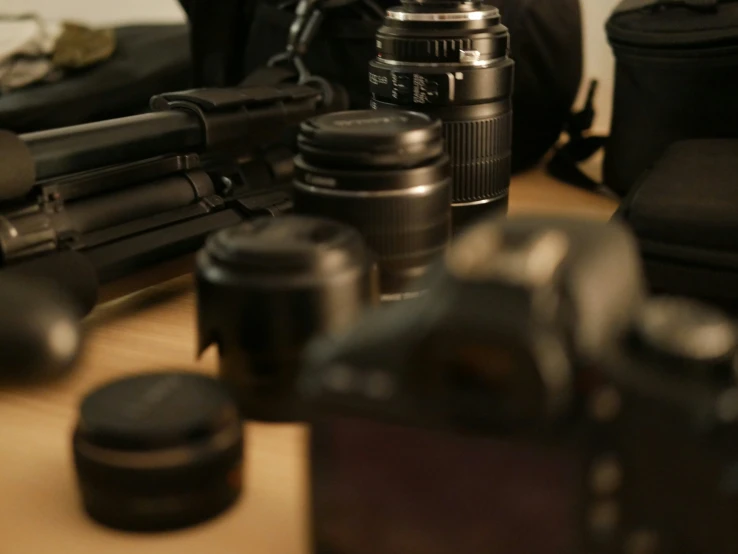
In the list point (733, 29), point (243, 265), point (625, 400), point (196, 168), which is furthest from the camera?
point (733, 29)

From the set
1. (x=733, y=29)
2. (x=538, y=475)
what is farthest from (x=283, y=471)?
(x=733, y=29)

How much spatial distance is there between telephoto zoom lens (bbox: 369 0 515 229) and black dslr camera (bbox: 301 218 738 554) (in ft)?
1.08

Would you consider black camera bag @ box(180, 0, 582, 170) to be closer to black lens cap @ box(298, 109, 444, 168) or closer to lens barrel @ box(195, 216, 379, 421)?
black lens cap @ box(298, 109, 444, 168)

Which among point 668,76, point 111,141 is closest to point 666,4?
point 668,76

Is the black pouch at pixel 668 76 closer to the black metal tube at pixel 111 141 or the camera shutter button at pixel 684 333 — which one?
the black metal tube at pixel 111 141

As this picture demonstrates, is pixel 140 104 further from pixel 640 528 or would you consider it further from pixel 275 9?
pixel 640 528

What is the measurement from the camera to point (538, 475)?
290 millimetres

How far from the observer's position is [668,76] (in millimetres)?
787

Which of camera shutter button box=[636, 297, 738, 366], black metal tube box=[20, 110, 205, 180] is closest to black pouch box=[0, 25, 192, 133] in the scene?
black metal tube box=[20, 110, 205, 180]

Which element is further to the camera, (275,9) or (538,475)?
(275,9)

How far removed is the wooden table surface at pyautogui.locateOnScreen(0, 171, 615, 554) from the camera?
38 centimetres

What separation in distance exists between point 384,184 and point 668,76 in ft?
1.25

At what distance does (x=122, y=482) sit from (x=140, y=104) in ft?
2.04

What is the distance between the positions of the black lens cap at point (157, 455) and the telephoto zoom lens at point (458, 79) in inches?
11.8
